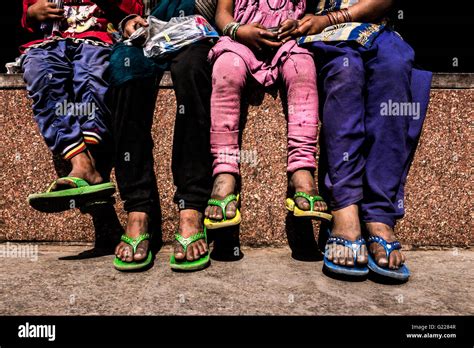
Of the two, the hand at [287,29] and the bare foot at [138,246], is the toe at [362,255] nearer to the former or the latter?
the bare foot at [138,246]

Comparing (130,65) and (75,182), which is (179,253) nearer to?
(75,182)

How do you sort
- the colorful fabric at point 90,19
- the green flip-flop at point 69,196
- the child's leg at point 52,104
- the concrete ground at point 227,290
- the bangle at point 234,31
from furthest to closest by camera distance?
the colorful fabric at point 90,19 < the bangle at point 234,31 < the child's leg at point 52,104 < the green flip-flop at point 69,196 < the concrete ground at point 227,290

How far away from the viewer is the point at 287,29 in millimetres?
2033

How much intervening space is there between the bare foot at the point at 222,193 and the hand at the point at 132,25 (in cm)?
103

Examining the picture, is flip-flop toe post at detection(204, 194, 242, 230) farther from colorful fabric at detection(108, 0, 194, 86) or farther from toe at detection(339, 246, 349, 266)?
colorful fabric at detection(108, 0, 194, 86)

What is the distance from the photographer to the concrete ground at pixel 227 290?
135 centimetres

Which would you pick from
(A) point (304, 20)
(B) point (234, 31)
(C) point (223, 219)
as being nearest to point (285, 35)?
(A) point (304, 20)

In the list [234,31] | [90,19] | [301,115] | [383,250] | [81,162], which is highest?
[90,19]

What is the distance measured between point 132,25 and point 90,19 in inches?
11.1

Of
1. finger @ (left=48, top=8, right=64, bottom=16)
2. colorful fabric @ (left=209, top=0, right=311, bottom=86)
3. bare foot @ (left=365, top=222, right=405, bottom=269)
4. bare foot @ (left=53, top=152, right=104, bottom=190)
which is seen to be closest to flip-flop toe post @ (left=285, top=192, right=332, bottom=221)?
bare foot @ (left=365, top=222, right=405, bottom=269)

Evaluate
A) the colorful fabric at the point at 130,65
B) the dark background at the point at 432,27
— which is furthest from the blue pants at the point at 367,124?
the dark background at the point at 432,27

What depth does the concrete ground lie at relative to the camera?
1.35 metres
